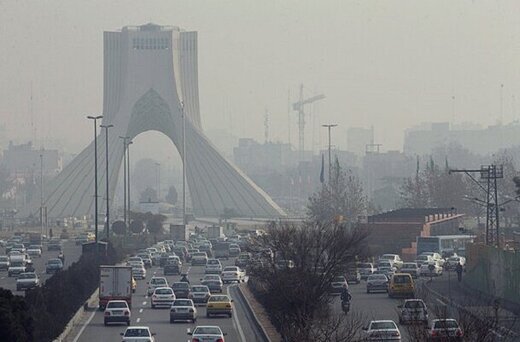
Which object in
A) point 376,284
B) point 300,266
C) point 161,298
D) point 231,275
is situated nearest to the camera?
point 300,266

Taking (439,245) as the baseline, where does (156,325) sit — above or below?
below

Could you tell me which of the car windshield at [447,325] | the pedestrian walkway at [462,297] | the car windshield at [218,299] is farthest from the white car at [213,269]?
the car windshield at [447,325]

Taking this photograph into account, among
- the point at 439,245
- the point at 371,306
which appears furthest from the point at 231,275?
the point at 371,306

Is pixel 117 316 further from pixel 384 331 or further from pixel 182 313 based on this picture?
pixel 384 331

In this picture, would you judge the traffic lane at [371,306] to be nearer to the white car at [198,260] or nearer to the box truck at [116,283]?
the box truck at [116,283]

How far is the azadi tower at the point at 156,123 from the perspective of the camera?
361 feet

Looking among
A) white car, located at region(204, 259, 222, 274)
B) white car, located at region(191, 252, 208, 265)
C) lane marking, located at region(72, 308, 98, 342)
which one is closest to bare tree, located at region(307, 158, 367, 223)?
white car, located at region(191, 252, 208, 265)

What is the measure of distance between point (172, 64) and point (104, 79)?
5.66 meters

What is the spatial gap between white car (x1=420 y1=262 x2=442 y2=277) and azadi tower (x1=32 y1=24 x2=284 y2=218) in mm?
51608

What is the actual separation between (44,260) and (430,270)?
2034cm

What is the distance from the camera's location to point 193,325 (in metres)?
34.2

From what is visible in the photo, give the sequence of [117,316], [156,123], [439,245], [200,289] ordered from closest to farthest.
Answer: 1. [117,316]
2. [200,289]
3. [439,245]
4. [156,123]

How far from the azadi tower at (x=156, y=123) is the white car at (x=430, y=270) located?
51.6 metres

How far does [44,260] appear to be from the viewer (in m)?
64.9
